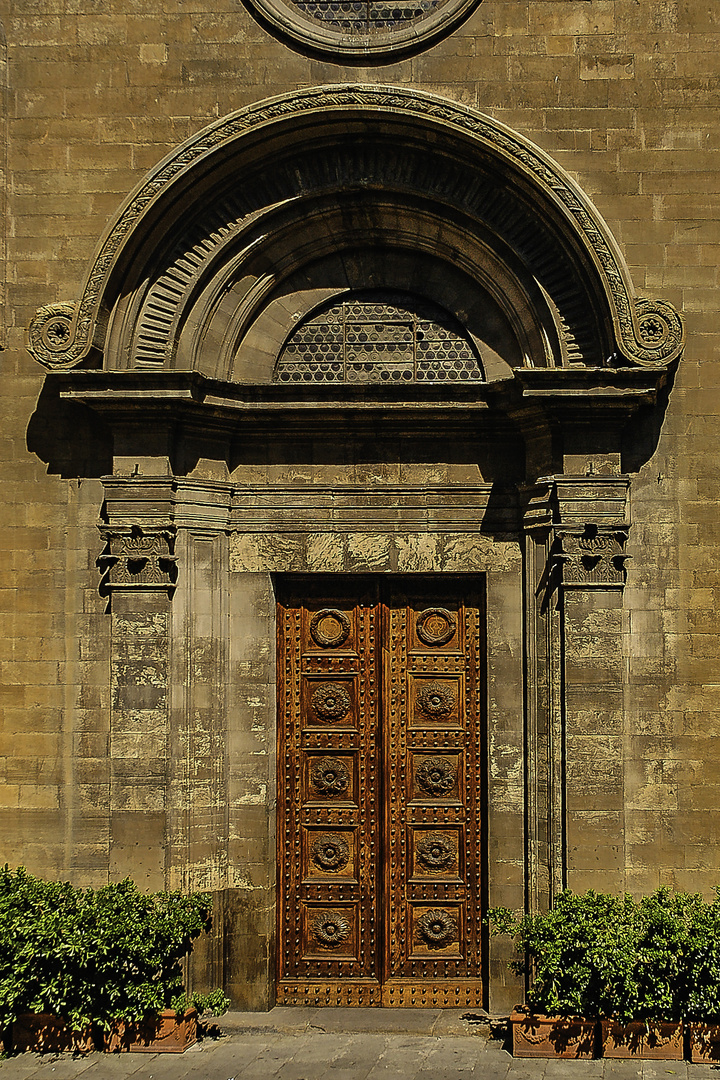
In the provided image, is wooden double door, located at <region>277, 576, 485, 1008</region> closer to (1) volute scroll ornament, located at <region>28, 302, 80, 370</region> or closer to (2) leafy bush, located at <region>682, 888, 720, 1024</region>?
(2) leafy bush, located at <region>682, 888, 720, 1024</region>

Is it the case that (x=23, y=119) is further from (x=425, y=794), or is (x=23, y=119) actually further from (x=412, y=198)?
(x=425, y=794)

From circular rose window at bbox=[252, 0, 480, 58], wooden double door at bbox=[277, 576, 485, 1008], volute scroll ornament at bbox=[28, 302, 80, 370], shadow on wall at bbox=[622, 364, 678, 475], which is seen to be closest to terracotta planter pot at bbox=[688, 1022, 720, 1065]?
wooden double door at bbox=[277, 576, 485, 1008]

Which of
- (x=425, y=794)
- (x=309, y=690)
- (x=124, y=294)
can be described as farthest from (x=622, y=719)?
(x=124, y=294)

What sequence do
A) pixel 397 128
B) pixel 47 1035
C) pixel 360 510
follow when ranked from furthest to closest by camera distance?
pixel 360 510, pixel 397 128, pixel 47 1035

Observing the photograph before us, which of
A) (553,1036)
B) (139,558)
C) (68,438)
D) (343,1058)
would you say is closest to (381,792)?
(343,1058)

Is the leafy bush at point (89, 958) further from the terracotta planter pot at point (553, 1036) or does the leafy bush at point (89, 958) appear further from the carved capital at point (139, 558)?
the terracotta planter pot at point (553, 1036)

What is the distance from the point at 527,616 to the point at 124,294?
457 centimetres

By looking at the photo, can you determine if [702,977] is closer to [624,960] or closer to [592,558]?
[624,960]

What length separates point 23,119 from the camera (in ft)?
31.8

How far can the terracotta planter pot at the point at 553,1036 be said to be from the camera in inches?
328

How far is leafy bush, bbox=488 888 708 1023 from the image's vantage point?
818 cm

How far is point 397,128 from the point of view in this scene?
9.32m

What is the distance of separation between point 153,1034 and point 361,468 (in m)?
5.10

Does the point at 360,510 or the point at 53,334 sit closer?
the point at 53,334
